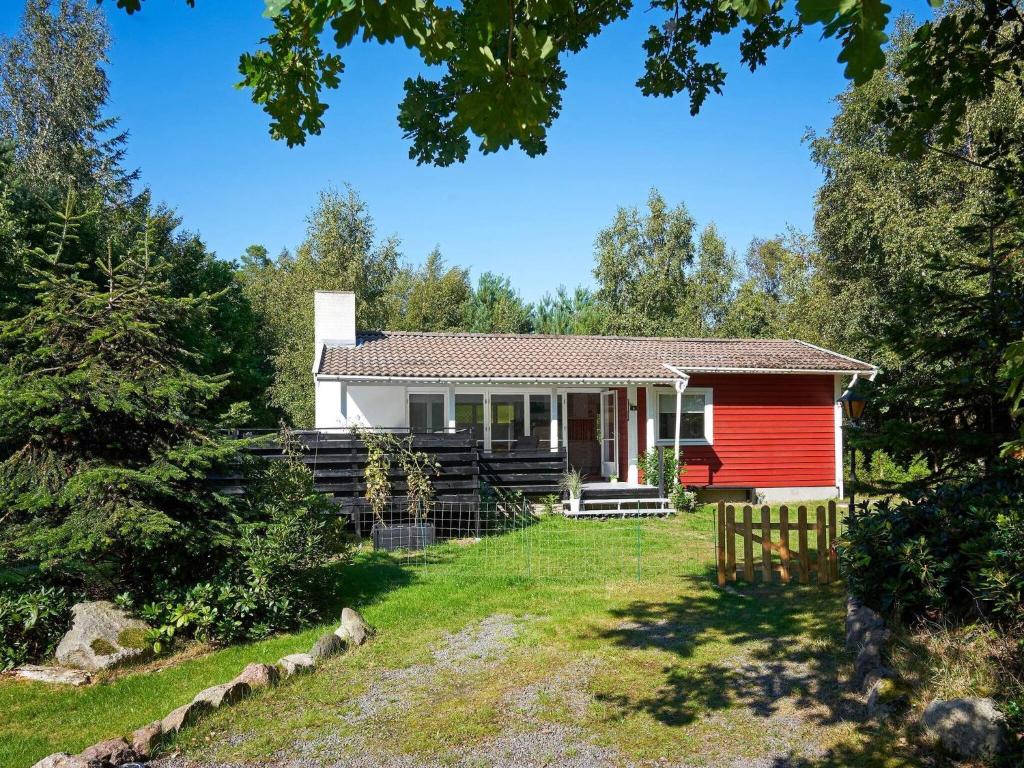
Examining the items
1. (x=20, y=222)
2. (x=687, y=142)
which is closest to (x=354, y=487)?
(x=687, y=142)

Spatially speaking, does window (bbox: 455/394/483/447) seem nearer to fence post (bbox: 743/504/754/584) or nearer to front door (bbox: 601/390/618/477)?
front door (bbox: 601/390/618/477)

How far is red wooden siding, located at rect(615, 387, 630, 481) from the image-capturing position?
58.2ft

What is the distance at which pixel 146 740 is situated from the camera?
452 centimetres

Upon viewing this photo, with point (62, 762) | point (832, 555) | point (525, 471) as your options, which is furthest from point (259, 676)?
point (525, 471)

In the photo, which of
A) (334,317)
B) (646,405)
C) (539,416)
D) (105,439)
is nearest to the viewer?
(105,439)

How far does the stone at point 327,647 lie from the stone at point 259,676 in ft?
1.62

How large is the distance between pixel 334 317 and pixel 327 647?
12.4 m

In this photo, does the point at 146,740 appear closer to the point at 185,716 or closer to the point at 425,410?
the point at 185,716

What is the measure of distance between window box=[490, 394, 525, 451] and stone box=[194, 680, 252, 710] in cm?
1287

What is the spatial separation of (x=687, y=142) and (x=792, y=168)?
1956 centimetres

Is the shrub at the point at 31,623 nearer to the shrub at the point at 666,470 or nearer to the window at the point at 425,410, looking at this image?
the window at the point at 425,410

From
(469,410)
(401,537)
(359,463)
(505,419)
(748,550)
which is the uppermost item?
(469,410)

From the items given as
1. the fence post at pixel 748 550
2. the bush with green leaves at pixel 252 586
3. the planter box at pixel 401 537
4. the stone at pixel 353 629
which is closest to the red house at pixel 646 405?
the planter box at pixel 401 537

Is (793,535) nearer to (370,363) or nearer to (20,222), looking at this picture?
(370,363)
